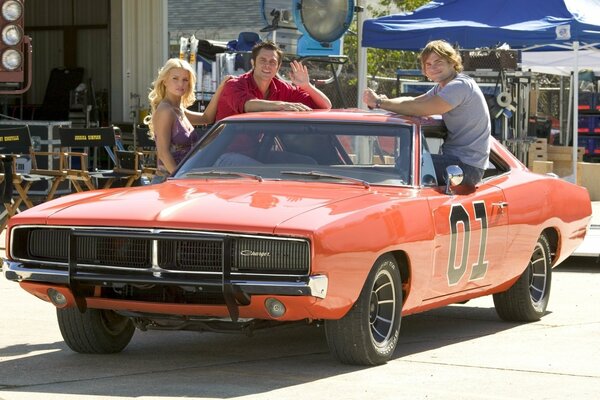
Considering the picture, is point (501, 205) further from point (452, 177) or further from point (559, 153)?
point (559, 153)

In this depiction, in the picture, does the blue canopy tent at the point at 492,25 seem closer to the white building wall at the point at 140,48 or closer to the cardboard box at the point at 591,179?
the cardboard box at the point at 591,179

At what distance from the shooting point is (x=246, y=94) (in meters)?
9.55

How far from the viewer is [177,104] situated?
30.8 ft

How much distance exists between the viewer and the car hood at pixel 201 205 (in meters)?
6.64

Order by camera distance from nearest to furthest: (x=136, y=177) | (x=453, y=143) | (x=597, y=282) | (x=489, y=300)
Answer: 1. (x=453, y=143)
2. (x=489, y=300)
3. (x=597, y=282)
4. (x=136, y=177)

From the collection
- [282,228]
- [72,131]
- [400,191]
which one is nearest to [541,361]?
[400,191]

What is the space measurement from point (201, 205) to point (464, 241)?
1775 millimetres

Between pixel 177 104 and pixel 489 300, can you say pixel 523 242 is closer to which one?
pixel 489 300

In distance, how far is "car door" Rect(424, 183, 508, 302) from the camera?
7656 mm

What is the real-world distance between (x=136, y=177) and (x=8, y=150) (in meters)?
1.65

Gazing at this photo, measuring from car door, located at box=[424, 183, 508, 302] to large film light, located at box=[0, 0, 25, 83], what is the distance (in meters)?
4.99

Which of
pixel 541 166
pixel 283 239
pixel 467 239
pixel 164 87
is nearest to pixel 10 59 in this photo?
pixel 164 87

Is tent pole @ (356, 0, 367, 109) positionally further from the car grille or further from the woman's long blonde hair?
the car grille

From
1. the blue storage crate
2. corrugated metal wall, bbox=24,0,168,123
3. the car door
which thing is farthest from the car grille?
the blue storage crate
